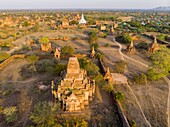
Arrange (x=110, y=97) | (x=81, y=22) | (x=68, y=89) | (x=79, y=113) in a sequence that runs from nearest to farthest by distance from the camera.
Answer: (x=79, y=113), (x=68, y=89), (x=110, y=97), (x=81, y=22)

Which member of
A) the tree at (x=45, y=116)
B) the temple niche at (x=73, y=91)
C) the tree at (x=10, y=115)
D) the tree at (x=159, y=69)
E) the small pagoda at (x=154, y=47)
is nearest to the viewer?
the tree at (x=45, y=116)

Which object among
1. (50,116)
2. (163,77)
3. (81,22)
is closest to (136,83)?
(163,77)

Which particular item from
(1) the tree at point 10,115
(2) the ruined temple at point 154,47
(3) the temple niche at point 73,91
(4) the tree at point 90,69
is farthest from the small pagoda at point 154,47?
(1) the tree at point 10,115

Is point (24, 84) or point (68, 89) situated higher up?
point (68, 89)

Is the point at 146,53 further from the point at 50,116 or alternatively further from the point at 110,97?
the point at 50,116

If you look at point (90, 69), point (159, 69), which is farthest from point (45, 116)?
point (159, 69)

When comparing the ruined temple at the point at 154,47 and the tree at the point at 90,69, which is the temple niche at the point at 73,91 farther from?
the ruined temple at the point at 154,47

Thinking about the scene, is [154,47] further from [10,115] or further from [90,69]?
[10,115]

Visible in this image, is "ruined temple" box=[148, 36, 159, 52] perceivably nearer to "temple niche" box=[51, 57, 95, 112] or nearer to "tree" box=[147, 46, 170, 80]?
"tree" box=[147, 46, 170, 80]

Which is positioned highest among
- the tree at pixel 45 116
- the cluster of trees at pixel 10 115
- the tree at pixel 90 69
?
the tree at pixel 90 69
